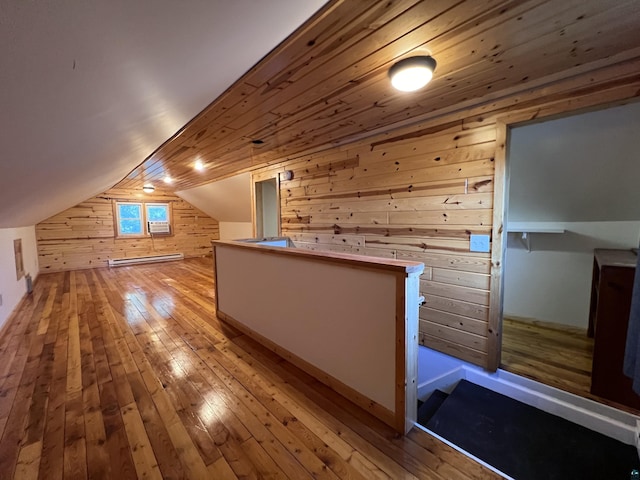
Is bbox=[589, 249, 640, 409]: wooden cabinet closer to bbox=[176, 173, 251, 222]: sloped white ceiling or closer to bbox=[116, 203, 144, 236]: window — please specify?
bbox=[176, 173, 251, 222]: sloped white ceiling

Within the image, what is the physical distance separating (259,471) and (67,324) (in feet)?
10.5

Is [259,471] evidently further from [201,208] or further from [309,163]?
[201,208]

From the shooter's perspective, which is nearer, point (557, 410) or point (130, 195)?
point (557, 410)

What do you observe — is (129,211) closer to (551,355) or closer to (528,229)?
(528,229)

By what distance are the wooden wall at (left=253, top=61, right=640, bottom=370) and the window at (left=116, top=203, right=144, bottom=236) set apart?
6.65 metres

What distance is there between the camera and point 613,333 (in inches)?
69.0

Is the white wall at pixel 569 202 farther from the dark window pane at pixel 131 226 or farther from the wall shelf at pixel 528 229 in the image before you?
the dark window pane at pixel 131 226

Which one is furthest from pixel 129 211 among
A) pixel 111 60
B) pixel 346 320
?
pixel 346 320

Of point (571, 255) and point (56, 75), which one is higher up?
point (56, 75)

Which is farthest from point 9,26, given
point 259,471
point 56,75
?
point 259,471

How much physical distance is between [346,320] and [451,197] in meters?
1.40

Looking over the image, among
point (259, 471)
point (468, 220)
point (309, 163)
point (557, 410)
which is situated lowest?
point (557, 410)

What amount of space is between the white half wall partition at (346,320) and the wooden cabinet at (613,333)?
1.41 meters

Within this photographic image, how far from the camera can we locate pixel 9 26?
22.9 inches
